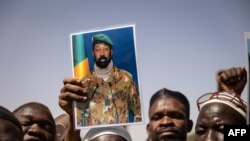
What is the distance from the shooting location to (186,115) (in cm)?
174

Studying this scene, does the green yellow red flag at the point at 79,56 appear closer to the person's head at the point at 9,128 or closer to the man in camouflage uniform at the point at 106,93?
the man in camouflage uniform at the point at 106,93

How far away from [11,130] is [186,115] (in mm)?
940

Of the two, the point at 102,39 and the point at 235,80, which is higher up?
the point at 102,39

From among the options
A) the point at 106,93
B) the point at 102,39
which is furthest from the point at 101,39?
the point at 106,93

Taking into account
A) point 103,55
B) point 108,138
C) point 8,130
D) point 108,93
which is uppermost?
point 103,55

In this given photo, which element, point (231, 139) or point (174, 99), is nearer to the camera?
point (231, 139)

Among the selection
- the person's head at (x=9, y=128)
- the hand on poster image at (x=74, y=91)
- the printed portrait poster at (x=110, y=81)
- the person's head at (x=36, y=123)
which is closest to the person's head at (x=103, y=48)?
the printed portrait poster at (x=110, y=81)

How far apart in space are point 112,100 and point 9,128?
42 cm

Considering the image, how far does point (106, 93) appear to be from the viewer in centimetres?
133

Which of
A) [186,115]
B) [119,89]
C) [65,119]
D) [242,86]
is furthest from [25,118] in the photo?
[242,86]

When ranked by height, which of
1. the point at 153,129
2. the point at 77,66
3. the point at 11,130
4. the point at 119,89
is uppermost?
the point at 77,66

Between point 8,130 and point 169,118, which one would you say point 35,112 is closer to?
point 8,130

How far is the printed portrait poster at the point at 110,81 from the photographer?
4.30ft

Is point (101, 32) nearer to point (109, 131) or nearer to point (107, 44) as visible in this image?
point (107, 44)
